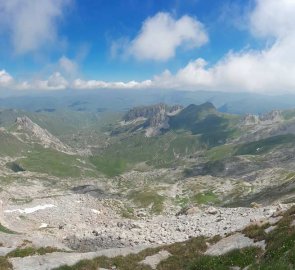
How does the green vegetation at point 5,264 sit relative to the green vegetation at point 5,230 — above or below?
above

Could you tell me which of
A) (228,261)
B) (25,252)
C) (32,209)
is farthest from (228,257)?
(32,209)

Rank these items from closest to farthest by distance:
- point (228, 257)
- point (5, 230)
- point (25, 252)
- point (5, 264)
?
point (228, 257), point (5, 264), point (25, 252), point (5, 230)

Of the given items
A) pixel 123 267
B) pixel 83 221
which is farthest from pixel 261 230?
pixel 83 221

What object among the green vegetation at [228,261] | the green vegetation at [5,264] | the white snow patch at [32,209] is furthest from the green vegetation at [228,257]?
the white snow patch at [32,209]

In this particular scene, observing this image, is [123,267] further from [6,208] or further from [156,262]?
[6,208]

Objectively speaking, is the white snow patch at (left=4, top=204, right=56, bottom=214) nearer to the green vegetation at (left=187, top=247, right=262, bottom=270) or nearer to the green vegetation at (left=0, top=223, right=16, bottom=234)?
the green vegetation at (left=0, top=223, right=16, bottom=234)

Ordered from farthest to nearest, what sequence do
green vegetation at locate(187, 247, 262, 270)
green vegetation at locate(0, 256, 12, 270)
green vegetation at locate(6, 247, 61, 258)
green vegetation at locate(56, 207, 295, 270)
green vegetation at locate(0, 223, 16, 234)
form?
green vegetation at locate(0, 223, 16, 234) < green vegetation at locate(6, 247, 61, 258) < green vegetation at locate(0, 256, 12, 270) < green vegetation at locate(187, 247, 262, 270) < green vegetation at locate(56, 207, 295, 270)

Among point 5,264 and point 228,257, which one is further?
point 5,264

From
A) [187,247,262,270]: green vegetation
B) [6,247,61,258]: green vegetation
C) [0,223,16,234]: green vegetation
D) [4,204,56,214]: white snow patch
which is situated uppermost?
[187,247,262,270]: green vegetation

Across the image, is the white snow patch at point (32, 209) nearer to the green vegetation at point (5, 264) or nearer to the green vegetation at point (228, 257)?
the green vegetation at point (5, 264)

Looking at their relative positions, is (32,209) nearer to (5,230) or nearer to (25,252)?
(5,230)

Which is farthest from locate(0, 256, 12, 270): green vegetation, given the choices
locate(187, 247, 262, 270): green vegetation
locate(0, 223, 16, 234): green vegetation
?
locate(0, 223, 16, 234): green vegetation
